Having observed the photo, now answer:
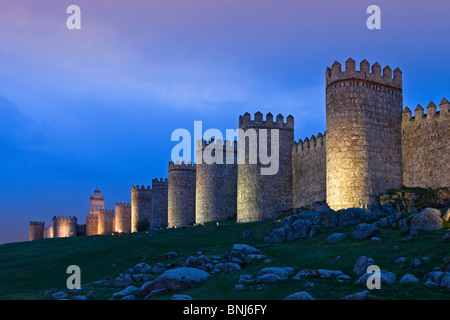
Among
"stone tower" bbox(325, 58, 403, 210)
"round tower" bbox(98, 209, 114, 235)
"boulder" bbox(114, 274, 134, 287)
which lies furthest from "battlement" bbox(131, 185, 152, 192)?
"boulder" bbox(114, 274, 134, 287)

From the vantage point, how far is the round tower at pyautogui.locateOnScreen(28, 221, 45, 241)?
8781 centimetres

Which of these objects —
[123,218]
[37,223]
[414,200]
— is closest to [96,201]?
[37,223]

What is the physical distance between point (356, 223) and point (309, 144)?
16.2 metres

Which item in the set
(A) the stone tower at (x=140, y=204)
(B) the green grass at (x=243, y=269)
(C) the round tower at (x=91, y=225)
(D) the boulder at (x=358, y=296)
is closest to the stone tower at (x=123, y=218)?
(A) the stone tower at (x=140, y=204)

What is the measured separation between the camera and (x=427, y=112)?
3022 centimetres

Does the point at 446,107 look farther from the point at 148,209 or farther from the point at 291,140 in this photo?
the point at 148,209

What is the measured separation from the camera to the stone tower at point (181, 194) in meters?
55.8

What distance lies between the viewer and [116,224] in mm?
75938

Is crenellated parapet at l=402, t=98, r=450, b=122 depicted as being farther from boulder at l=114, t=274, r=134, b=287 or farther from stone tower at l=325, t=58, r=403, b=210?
boulder at l=114, t=274, r=134, b=287

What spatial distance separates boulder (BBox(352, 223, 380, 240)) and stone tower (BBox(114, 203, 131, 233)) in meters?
58.7

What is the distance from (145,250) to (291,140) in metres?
18.2

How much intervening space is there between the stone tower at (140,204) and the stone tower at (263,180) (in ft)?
98.1

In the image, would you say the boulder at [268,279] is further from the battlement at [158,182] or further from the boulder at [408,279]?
the battlement at [158,182]

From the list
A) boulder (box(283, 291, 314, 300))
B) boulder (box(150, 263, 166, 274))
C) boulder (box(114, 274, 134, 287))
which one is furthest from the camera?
boulder (box(150, 263, 166, 274))
